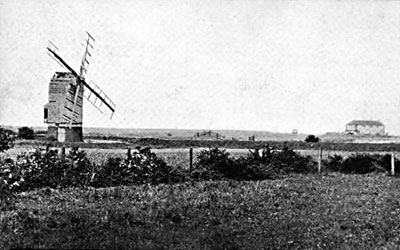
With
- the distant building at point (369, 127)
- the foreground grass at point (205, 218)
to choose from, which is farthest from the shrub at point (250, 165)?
the distant building at point (369, 127)

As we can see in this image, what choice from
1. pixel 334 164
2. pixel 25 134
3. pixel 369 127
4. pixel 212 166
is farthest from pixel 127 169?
pixel 369 127

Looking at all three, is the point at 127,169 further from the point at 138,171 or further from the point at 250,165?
the point at 250,165

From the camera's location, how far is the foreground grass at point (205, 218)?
1202 centimetres

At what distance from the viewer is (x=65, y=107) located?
54.8 meters

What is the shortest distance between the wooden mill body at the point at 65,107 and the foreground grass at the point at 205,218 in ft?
112

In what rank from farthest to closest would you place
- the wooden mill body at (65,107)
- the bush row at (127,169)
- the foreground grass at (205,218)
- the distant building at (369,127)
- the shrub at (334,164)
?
the distant building at (369,127) → the wooden mill body at (65,107) → the shrub at (334,164) → the bush row at (127,169) → the foreground grass at (205,218)

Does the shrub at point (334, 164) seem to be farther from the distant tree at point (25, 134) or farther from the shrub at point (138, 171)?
the distant tree at point (25, 134)

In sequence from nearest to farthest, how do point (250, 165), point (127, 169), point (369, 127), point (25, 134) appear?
point (127, 169)
point (250, 165)
point (25, 134)
point (369, 127)

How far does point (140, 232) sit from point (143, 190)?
28.9 ft

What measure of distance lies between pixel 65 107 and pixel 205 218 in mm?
42184

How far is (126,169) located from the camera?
2459 cm

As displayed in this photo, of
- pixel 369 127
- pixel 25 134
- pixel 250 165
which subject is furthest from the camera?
pixel 369 127

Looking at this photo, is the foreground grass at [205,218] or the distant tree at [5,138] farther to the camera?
the distant tree at [5,138]

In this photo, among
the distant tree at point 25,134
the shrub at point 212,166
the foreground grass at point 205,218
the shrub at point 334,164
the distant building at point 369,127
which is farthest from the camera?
the distant building at point 369,127
